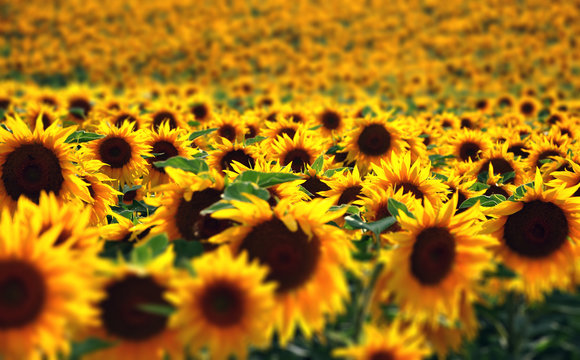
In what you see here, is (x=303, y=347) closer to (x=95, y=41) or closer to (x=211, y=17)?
(x=95, y=41)

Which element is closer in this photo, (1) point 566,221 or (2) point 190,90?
(1) point 566,221

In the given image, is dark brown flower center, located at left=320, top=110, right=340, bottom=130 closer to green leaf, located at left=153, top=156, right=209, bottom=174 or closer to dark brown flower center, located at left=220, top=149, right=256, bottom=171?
dark brown flower center, located at left=220, top=149, right=256, bottom=171

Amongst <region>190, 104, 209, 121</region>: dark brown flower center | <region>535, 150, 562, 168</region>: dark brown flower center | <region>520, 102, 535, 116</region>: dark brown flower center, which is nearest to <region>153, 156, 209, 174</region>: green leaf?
<region>535, 150, 562, 168</region>: dark brown flower center

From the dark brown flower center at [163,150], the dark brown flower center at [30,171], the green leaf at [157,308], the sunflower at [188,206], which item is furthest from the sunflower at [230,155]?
the green leaf at [157,308]

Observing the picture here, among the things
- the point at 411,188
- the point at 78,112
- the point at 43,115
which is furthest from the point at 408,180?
the point at 78,112

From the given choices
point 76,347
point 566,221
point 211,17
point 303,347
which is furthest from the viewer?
point 211,17

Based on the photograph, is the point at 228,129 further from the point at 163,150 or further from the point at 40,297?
the point at 40,297

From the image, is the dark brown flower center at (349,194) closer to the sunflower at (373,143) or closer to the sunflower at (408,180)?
the sunflower at (408,180)

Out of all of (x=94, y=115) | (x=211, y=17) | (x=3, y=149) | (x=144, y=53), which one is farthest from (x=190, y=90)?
(x=211, y=17)
